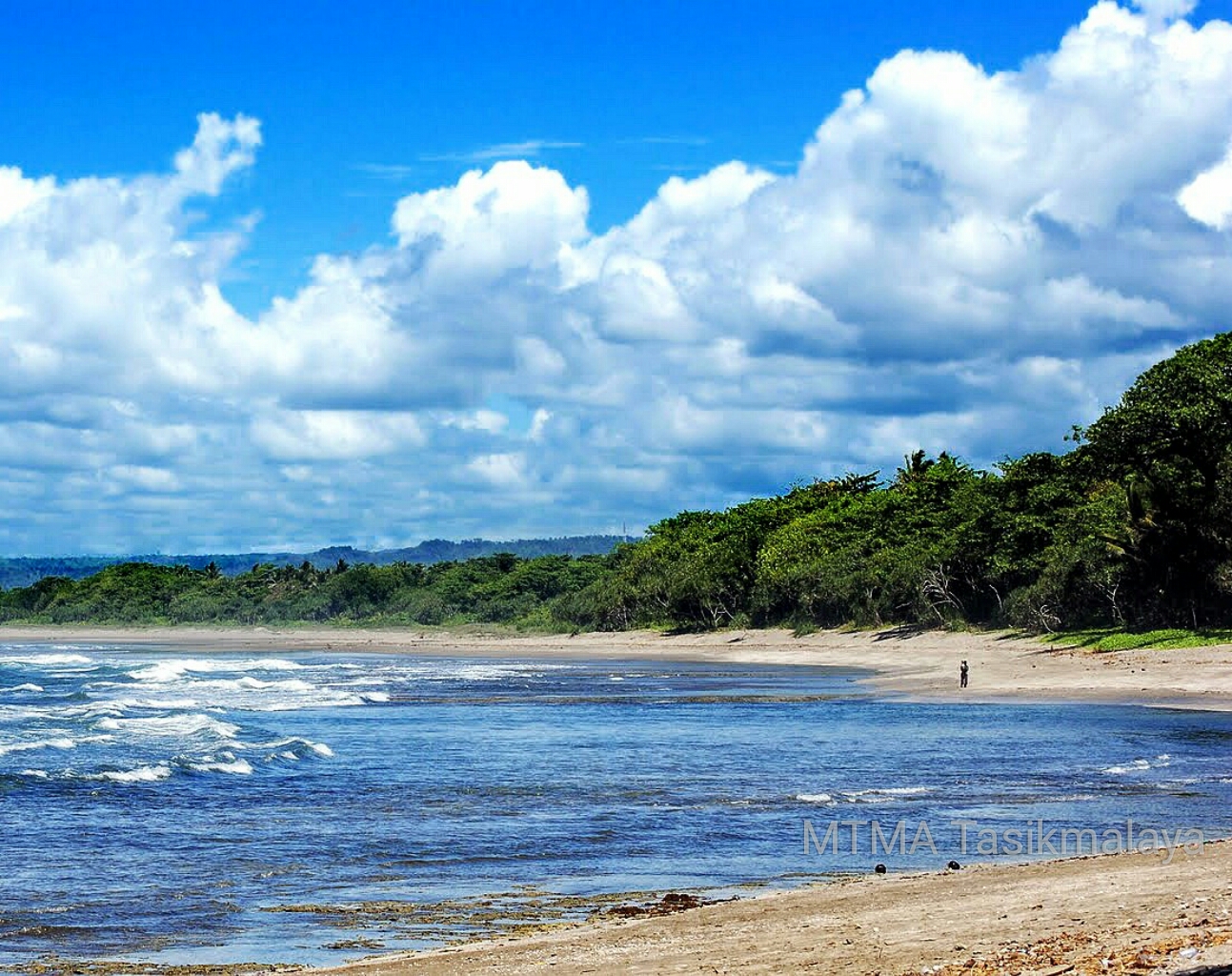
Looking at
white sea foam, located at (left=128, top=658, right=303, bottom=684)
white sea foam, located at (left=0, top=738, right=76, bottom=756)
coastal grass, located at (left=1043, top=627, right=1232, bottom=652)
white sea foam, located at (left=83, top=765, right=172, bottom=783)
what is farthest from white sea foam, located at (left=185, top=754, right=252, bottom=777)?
white sea foam, located at (left=128, top=658, right=303, bottom=684)

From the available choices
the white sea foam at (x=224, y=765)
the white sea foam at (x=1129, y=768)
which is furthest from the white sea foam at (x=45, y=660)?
the white sea foam at (x=1129, y=768)

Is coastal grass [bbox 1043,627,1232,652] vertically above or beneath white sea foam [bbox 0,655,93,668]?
above

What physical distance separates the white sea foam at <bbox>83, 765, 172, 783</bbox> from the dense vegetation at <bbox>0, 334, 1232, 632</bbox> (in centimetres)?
3504

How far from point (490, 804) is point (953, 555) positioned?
53.2m

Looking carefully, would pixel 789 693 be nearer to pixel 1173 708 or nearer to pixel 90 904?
pixel 1173 708

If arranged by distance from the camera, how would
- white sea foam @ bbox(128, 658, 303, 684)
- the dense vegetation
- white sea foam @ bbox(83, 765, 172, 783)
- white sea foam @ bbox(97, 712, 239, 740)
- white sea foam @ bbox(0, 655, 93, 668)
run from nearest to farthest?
white sea foam @ bbox(83, 765, 172, 783) → white sea foam @ bbox(97, 712, 239, 740) → the dense vegetation → white sea foam @ bbox(128, 658, 303, 684) → white sea foam @ bbox(0, 655, 93, 668)

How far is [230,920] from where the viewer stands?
1435 cm

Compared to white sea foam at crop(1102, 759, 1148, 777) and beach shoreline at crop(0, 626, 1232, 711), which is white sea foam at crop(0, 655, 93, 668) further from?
white sea foam at crop(1102, 759, 1148, 777)

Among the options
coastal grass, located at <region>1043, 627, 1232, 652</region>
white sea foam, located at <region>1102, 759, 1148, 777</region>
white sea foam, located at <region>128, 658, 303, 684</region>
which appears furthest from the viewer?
white sea foam, located at <region>128, 658, 303, 684</region>

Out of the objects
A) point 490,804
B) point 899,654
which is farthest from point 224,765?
point 899,654

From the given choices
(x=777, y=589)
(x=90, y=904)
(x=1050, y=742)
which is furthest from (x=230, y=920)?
(x=777, y=589)

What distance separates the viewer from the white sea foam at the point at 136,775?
25.8m

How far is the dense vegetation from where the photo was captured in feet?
165

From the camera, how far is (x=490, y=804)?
22.3 metres
